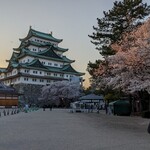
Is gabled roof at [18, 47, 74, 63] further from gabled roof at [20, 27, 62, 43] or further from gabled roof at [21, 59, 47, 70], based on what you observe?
gabled roof at [20, 27, 62, 43]

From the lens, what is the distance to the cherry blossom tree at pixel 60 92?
7656 cm

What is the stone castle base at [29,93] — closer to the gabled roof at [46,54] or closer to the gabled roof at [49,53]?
the gabled roof at [46,54]

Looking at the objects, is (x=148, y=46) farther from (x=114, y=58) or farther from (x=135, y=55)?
(x=114, y=58)

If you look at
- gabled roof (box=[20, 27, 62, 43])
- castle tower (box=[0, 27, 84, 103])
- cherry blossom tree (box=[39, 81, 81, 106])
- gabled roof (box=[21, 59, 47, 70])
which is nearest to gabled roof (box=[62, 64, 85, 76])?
castle tower (box=[0, 27, 84, 103])

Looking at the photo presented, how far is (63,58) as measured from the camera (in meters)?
94.9

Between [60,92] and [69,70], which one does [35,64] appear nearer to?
[60,92]

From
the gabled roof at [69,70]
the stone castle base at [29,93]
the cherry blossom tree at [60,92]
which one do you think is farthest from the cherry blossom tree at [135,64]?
the gabled roof at [69,70]

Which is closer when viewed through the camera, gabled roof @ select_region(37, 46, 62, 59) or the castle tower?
the castle tower

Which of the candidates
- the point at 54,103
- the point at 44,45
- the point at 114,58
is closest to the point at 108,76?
the point at 114,58

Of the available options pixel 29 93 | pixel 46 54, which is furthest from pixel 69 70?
pixel 29 93

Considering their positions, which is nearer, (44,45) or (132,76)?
(132,76)

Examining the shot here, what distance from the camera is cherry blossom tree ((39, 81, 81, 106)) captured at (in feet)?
251

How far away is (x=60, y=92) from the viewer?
252 ft

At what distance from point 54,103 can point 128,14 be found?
46.2 meters
